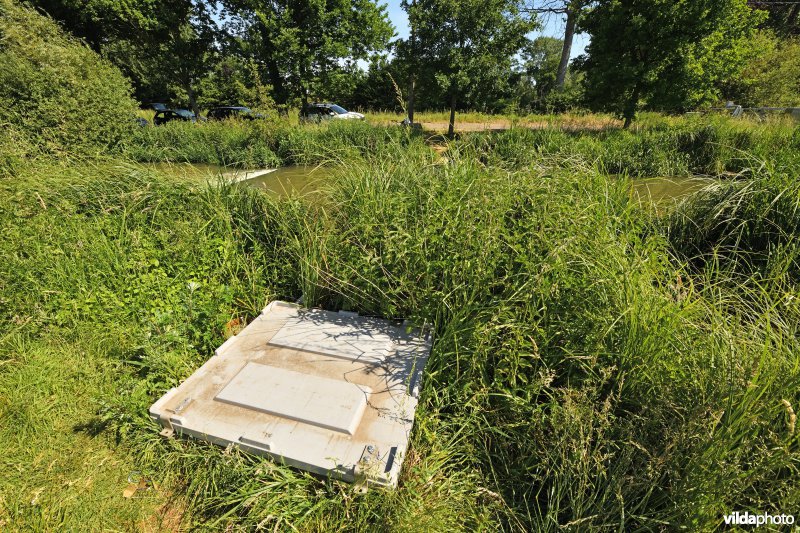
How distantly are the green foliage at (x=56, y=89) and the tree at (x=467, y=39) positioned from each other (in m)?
9.95

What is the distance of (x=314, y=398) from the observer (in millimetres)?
1996

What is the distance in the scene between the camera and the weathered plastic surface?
1717 mm

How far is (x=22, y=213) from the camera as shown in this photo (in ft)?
10.4

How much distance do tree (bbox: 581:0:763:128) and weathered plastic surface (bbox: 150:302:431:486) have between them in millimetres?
11810

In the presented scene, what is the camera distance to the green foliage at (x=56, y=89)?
7.71 m

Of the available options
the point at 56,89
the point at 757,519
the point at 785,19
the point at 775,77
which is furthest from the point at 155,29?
the point at 785,19

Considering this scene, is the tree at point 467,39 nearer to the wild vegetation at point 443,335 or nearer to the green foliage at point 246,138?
the green foliage at point 246,138

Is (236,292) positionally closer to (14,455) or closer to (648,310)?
(14,455)

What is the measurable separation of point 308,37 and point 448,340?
1756cm

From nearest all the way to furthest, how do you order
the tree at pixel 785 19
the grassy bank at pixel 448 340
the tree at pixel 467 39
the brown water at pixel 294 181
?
the grassy bank at pixel 448 340
the brown water at pixel 294 181
the tree at pixel 467 39
the tree at pixel 785 19

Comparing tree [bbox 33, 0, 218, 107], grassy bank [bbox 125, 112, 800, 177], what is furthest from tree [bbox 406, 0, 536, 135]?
tree [bbox 33, 0, 218, 107]

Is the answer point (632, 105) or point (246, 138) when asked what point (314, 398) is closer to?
point (246, 138)

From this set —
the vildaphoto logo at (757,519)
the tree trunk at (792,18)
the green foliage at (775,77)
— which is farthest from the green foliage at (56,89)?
the tree trunk at (792,18)

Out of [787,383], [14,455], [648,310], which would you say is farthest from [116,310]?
[787,383]
